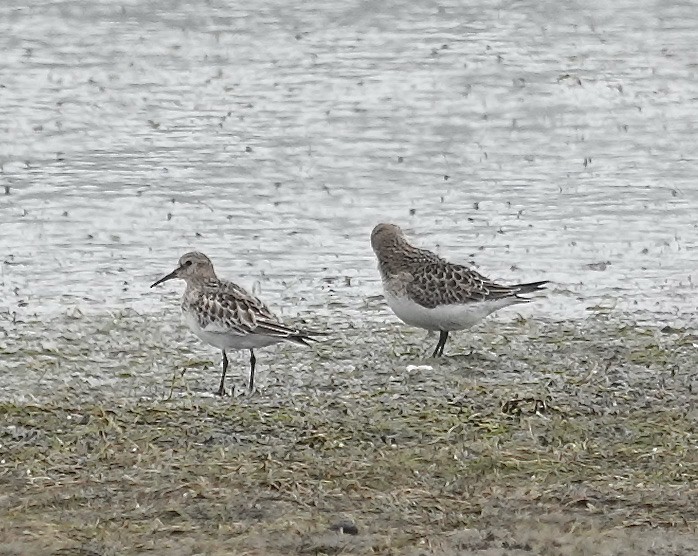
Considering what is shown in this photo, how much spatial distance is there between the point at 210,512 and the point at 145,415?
4.20 feet

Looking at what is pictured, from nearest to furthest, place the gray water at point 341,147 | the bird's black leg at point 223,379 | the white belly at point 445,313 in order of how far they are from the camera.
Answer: the bird's black leg at point 223,379
the white belly at point 445,313
the gray water at point 341,147

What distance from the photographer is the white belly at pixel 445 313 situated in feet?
29.0

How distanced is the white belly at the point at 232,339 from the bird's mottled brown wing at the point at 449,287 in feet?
3.28

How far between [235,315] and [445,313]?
3.80ft

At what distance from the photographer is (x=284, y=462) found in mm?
6695

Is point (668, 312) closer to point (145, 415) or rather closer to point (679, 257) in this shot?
point (679, 257)

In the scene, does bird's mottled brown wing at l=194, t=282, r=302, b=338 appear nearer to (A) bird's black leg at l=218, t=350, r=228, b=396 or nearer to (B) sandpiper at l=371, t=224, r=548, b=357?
(A) bird's black leg at l=218, t=350, r=228, b=396

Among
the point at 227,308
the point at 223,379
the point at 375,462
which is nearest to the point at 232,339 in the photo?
the point at 227,308

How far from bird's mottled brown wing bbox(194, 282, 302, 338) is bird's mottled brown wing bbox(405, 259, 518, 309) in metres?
0.88

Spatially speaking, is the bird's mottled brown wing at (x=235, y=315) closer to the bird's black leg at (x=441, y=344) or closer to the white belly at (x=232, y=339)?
the white belly at (x=232, y=339)

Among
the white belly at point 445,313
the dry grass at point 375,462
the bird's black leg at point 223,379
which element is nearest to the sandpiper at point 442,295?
the white belly at point 445,313

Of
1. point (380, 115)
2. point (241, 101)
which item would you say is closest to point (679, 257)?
point (380, 115)

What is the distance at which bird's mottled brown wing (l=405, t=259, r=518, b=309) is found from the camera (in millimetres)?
8891

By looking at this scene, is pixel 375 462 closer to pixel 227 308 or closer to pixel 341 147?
pixel 227 308
